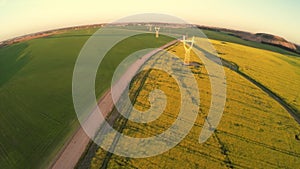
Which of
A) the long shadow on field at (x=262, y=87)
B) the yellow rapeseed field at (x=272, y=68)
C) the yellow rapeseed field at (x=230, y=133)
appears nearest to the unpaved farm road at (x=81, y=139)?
the yellow rapeseed field at (x=230, y=133)

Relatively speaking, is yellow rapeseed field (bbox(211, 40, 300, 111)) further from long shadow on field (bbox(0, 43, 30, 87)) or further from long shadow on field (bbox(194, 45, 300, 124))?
long shadow on field (bbox(0, 43, 30, 87))

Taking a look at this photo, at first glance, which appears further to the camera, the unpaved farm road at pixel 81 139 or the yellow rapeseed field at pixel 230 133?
the yellow rapeseed field at pixel 230 133

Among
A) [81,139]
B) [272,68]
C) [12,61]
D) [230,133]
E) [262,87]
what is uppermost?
[272,68]

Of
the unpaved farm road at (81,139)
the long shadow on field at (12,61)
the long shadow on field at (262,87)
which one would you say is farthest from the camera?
the long shadow on field at (12,61)

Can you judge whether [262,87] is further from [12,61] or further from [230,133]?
[12,61]

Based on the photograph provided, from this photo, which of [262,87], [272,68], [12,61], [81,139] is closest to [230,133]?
[81,139]

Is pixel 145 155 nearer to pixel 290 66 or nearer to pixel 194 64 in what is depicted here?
pixel 194 64

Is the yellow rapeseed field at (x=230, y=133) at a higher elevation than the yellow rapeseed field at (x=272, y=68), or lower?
lower

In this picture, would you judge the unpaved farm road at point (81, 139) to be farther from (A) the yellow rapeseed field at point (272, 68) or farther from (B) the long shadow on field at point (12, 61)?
(A) the yellow rapeseed field at point (272, 68)
